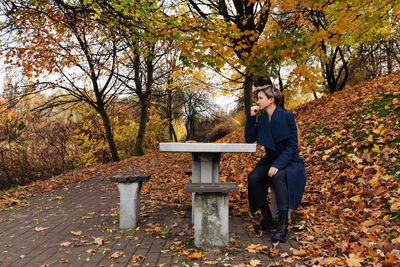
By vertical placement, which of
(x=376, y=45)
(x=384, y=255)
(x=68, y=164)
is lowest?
(x=68, y=164)

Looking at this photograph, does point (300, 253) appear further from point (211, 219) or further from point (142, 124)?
point (142, 124)

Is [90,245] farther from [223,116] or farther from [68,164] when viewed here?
[223,116]

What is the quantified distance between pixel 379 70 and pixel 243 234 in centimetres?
1568

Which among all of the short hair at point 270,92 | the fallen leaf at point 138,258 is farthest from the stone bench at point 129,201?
the short hair at point 270,92

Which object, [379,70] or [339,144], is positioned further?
[379,70]

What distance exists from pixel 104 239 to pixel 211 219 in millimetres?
1443

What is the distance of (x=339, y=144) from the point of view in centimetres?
588

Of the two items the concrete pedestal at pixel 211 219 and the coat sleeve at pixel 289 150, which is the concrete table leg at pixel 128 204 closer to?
the concrete pedestal at pixel 211 219

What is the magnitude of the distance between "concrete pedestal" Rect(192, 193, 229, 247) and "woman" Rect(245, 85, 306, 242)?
585mm

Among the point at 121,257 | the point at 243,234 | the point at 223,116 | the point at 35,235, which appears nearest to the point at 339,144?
the point at 243,234

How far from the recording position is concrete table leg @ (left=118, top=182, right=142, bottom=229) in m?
3.82

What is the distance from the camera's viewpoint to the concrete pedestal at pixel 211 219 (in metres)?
3.05

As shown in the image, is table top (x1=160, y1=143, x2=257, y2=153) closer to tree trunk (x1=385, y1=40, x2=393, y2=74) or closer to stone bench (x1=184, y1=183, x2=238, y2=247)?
stone bench (x1=184, y1=183, x2=238, y2=247)

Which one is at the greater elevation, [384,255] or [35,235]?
[384,255]
